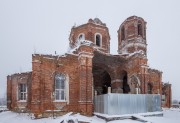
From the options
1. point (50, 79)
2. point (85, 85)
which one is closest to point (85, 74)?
point (85, 85)

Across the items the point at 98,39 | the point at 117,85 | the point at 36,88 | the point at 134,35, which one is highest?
the point at 134,35

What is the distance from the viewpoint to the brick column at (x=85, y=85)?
55.5 ft

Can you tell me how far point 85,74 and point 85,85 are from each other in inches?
37.1

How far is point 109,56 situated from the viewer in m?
20.9

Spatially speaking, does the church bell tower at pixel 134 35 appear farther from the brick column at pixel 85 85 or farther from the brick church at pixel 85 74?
the brick column at pixel 85 85

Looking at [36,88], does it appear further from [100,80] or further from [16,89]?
[100,80]

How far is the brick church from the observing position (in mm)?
17047

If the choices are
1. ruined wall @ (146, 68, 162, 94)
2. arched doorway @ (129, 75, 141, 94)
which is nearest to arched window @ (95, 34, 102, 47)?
arched doorway @ (129, 75, 141, 94)

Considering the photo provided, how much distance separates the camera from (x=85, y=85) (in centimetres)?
1720

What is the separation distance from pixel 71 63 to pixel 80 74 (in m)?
1.49

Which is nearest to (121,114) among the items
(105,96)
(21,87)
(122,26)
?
(105,96)

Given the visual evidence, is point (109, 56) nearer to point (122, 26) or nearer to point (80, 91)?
point (80, 91)

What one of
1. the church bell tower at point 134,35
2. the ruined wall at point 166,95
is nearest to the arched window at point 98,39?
the church bell tower at point 134,35

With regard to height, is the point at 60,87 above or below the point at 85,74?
below
